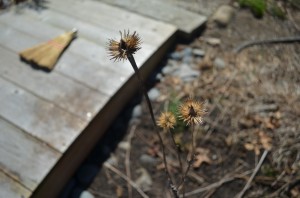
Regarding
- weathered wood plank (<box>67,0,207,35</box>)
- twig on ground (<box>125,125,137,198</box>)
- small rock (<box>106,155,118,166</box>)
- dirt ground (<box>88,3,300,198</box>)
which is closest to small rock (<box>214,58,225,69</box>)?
dirt ground (<box>88,3,300,198</box>)

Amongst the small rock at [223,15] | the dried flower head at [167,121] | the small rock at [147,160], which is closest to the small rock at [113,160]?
the small rock at [147,160]

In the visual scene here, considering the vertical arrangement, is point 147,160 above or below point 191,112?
below

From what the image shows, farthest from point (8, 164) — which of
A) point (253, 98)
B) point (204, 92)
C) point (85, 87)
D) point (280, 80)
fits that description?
point (280, 80)

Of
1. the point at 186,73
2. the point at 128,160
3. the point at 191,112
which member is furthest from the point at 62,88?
the point at 191,112

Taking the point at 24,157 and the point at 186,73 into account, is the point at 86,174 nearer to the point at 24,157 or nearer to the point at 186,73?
the point at 24,157

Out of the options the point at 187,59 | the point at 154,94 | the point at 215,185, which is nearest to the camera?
the point at 215,185

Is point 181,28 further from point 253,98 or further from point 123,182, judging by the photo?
point 123,182

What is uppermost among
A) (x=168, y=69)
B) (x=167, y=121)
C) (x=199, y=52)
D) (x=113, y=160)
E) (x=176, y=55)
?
(x=167, y=121)
